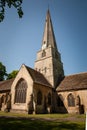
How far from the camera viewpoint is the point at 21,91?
2531 centimetres

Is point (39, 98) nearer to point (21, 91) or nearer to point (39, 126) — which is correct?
point (21, 91)

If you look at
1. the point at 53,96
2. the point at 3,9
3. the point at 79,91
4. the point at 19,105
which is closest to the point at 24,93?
the point at 19,105

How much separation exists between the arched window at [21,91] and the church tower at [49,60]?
280 inches

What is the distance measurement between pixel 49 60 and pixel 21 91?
39.1ft

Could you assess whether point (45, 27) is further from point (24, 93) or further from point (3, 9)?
point (3, 9)

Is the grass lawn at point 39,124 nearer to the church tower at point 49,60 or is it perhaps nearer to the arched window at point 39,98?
the arched window at point 39,98

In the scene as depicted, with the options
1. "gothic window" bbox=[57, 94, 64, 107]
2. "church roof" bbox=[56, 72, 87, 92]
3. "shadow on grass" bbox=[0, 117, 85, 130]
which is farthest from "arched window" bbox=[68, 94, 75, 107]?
"shadow on grass" bbox=[0, 117, 85, 130]

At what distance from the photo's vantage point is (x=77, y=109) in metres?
22.3

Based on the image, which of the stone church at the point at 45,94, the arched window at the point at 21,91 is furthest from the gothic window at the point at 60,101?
the arched window at the point at 21,91

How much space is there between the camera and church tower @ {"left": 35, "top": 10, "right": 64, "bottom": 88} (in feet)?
103

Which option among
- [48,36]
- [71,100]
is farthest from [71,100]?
[48,36]

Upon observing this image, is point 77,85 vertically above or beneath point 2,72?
beneath

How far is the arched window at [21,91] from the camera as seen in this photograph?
2450cm

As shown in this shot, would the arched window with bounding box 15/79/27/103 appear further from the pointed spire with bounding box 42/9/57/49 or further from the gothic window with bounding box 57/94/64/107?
the pointed spire with bounding box 42/9/57/49
